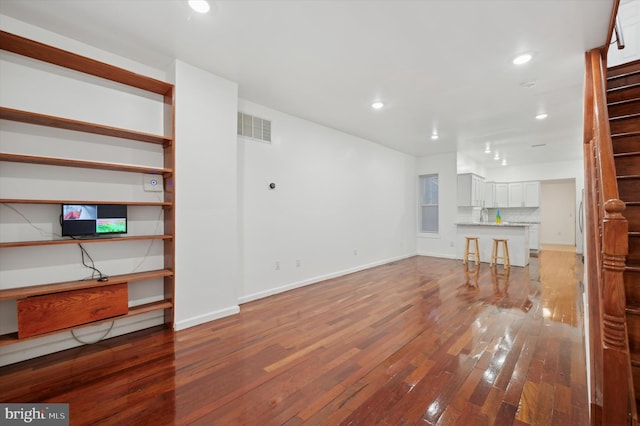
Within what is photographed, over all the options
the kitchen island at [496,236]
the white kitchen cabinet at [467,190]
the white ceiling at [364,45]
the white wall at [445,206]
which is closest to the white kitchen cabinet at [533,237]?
the kitchen island at [496,236]

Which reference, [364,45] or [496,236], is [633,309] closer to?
[364,45]

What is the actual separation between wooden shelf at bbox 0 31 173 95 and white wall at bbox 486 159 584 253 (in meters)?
10.3

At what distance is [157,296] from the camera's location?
315 centimetres

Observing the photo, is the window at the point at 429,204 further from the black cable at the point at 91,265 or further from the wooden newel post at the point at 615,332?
the black cable at the point at 91,265

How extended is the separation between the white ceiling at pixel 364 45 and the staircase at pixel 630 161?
0.48m

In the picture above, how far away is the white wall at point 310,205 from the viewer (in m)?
4.14

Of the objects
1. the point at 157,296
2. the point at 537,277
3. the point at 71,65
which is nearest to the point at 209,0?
the point at 71,65

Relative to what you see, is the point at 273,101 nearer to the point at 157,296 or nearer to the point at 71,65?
the point at 71,65

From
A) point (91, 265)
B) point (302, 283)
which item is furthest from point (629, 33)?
point (91, 265)

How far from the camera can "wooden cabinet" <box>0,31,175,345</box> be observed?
2262mm

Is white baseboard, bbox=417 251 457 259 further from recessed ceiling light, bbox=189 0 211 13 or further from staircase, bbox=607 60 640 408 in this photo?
recessed ceiling light, bbox=189 0 211 13

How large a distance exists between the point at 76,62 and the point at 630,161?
498cm

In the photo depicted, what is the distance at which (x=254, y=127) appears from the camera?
4.16 metres

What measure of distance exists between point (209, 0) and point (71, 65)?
1561 mm
